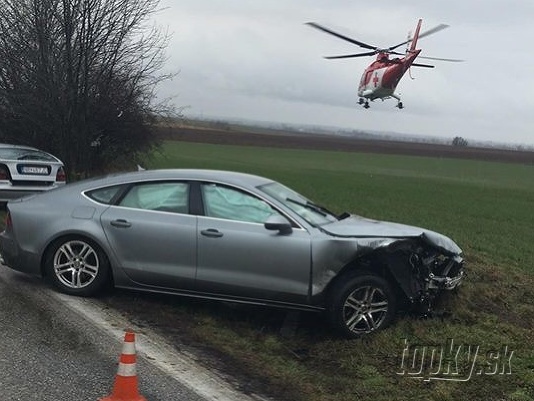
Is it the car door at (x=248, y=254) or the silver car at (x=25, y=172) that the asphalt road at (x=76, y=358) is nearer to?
the car door at (x=248, y=254)

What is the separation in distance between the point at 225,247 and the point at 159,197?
3.05 ft

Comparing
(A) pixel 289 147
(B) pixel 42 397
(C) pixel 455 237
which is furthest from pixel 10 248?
(A) pixel 289 147

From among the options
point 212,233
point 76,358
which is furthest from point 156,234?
point 76,358

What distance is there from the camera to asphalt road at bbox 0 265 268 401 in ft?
14.4

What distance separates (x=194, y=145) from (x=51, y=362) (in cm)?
6893

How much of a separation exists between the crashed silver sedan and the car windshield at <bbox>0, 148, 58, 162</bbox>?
501cm

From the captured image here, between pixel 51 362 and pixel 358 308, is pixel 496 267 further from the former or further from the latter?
pixel 51 362

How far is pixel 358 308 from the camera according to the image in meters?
5.96

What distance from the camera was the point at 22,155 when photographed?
11875 millimetres

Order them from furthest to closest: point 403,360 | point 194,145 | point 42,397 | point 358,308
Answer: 1. point 194,145
2. point 358,308
3. point 403,360
4. point 42,397

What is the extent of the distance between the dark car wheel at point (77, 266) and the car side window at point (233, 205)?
1.18 metres

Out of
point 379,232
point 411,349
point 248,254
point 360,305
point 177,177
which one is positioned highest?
point 177,177

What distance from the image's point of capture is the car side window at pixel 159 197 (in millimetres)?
6449

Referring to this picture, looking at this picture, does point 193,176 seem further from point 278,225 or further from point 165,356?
point 165,356
